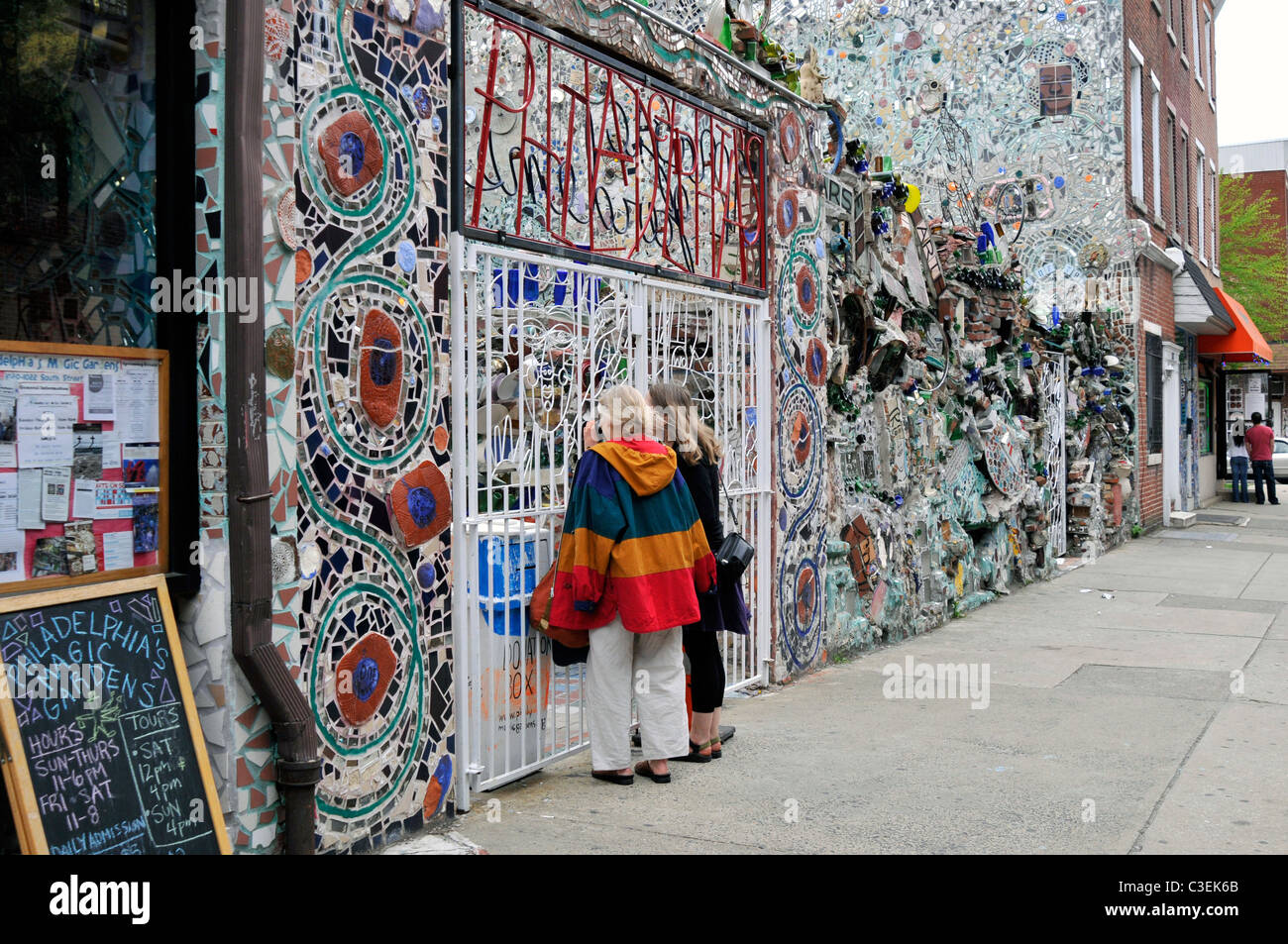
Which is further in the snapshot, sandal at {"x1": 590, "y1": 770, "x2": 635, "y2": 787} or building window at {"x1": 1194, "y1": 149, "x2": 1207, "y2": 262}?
building window at {"x1": 1194, "y1": 149, "x2": 1207, "y2": 262}

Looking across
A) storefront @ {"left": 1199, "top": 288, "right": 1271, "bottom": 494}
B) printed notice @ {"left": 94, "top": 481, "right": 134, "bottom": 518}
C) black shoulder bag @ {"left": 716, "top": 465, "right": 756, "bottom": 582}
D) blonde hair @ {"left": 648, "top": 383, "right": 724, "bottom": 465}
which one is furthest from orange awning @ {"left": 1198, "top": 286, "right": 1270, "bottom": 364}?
printed notice @ {"left": 94, "top": 481, "right": 134, "bottom": 518}

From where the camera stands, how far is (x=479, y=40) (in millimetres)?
5496

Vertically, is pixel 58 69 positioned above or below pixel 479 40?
below

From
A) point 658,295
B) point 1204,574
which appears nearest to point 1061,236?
point 1204,574

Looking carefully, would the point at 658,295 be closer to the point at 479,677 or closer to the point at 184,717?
the point at 479,677

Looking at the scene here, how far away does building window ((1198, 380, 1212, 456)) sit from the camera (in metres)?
25.7

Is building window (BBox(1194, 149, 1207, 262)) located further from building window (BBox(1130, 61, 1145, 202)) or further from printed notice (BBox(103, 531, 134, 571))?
printed notice (BBox(103, 531, 134, 571))

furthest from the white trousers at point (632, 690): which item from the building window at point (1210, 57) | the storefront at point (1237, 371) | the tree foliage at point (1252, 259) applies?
the tree foliage at point (1252, 259)

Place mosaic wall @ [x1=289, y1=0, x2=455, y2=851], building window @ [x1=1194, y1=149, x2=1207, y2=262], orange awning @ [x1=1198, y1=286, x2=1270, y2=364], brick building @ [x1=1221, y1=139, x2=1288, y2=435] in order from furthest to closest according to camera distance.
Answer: brick building @ [x1=1221, y1=139, x2=1288, y2=435] < building window @ [x1=1194, y1=149, x2=1207, y2=262] < orange awning @ [x1=1198, y1=286, x2=1270, y2=364] < mosaic wall @ [x1=289, y1=0, x2=455, y2=851]

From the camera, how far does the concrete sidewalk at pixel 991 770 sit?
462cm

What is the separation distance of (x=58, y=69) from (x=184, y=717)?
2030 mm

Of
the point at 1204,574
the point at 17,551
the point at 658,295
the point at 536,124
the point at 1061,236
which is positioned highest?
the point at 1061,236

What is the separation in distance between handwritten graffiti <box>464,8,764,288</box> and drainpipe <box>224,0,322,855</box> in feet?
4.46

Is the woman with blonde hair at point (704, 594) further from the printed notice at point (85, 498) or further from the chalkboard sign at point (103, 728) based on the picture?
the printed notice at point (85, 498)
